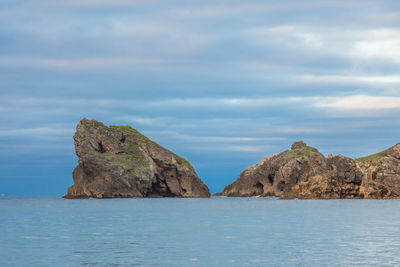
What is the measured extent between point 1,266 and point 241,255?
706 inches

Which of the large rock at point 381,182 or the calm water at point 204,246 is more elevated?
the large rock at point 381,182

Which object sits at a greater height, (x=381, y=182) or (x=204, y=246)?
(x=381, y=182)

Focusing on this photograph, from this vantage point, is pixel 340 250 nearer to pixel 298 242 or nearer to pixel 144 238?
pixel 298 242

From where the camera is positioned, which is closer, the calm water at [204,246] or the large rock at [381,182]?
the calm water at [204,246]

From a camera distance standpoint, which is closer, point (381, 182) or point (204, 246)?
point (204, 246)

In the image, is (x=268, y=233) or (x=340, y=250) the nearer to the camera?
(x=340, y=250)

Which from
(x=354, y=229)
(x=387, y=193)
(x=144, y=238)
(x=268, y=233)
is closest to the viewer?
(x=144, y=238)

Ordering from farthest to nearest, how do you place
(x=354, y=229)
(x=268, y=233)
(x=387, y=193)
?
(x=387, y=193)
(x=354, y=229)
(x=268, y=233)

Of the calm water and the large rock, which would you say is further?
the large rock

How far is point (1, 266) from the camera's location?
128 feet

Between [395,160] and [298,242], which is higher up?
[395,160]

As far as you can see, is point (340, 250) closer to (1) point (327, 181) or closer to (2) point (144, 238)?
(2) point (144, 238)

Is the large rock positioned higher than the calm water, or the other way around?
the large rock

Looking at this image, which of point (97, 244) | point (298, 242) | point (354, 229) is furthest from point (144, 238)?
point (354, 229)
